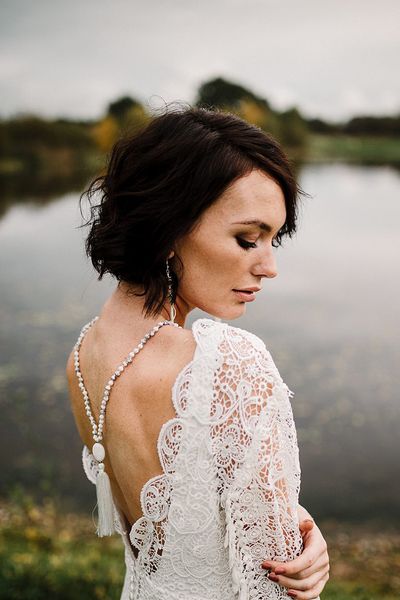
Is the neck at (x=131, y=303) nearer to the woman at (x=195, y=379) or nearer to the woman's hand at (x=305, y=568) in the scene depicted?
the woman at (x=195, y=379)

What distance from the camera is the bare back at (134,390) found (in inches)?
52.9

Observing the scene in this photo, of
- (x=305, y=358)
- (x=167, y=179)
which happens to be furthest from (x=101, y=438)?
(x=305, y=358)

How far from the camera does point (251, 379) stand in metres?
1.29

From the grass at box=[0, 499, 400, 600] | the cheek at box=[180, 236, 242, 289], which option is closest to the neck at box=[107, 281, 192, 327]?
the cheek at box=[180, 236, 242, 289]

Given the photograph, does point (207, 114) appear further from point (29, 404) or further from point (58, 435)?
point (29, 404)

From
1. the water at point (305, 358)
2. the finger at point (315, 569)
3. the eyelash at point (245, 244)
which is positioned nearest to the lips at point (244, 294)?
the eyelash at point (245, 244)

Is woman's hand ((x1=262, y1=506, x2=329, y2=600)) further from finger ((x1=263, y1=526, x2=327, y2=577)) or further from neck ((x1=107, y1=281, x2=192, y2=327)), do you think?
neck ((x1=107, y1=281, x2=192, y2=327))

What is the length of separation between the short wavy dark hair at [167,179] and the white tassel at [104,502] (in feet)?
1.62

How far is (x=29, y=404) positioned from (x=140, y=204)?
6.12 m

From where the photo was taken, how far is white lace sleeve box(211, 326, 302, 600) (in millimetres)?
1296

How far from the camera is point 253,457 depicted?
1309 mm

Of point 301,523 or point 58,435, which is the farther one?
point 58,435

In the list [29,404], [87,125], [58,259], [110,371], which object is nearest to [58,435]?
[29,404]

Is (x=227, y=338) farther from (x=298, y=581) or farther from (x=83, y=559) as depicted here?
(x=83, y=559)
